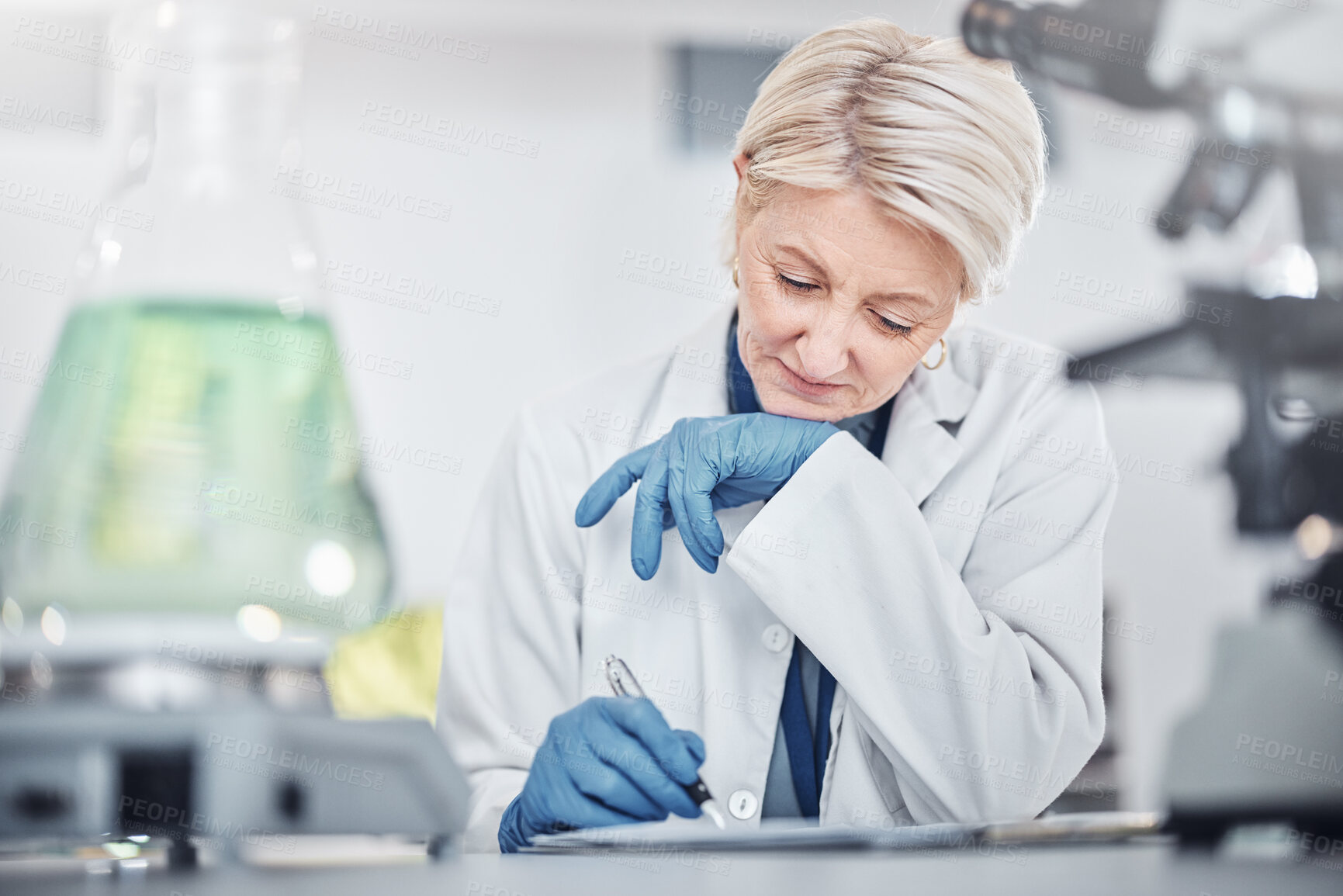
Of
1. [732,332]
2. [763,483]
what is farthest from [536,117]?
[763,483]

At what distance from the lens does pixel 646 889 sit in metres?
0.43

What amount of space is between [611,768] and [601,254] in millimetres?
669

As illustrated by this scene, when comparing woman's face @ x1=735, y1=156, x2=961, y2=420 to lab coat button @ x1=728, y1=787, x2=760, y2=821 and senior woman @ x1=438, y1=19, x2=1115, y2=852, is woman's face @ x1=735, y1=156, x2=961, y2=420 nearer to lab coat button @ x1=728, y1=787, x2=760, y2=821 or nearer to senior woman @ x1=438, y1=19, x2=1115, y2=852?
senior woman @ x1=438, y1=19, x2=1115, y2=852

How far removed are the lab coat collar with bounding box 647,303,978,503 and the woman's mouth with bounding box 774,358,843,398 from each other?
10cm

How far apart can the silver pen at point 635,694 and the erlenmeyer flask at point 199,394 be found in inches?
7.8

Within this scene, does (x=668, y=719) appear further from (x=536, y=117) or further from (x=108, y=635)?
(x=536, y=117)

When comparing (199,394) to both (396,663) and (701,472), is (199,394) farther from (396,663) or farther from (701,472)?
(396,663)

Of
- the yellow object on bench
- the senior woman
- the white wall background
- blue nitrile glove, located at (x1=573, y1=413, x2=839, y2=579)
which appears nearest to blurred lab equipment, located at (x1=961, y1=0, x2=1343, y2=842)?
the white wall background

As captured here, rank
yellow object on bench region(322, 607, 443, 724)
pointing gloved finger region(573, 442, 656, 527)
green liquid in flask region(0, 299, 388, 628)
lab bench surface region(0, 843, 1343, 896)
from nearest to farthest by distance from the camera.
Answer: lab bench surface region(0, 843, 1343, 896), green liquid in flask region(0, 299, 388, 628), pointing gloved finger region(573, 442, 656, 527), yellow object on bench region(322, 607, 443, 724)

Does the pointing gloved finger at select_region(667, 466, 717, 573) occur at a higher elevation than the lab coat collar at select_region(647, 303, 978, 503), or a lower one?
lower

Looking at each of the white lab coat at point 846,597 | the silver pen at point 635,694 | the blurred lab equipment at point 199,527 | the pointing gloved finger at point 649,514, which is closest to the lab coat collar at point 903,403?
the white lab coat at point 846,597

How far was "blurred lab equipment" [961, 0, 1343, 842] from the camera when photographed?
94 cm

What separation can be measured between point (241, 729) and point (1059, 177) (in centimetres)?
114

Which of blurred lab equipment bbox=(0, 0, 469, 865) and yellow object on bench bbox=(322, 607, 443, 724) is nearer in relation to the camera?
blurred lab equipment bbox=(0, 0, 469, 865)
